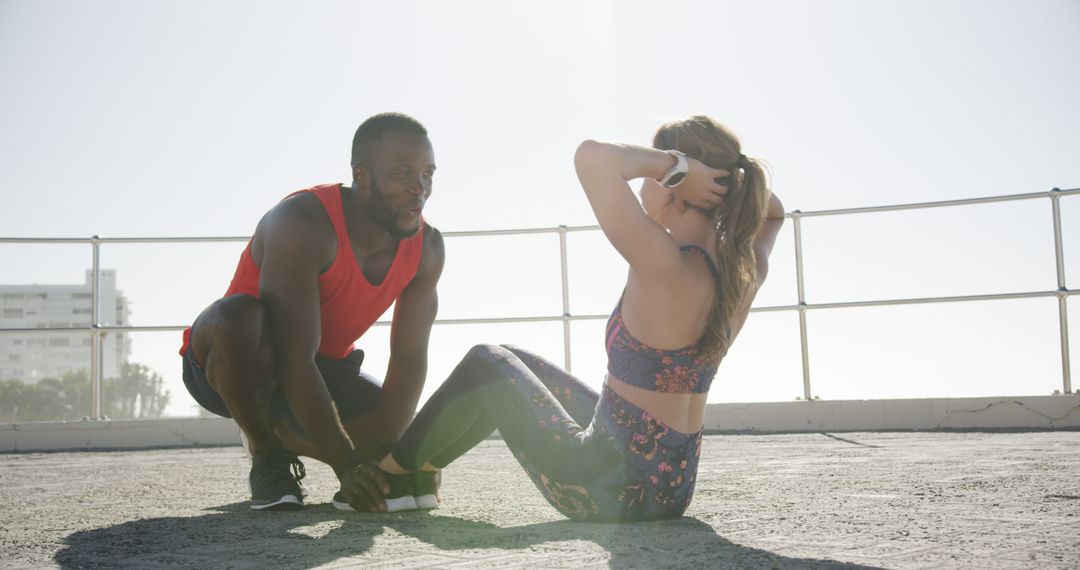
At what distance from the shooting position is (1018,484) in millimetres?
3029

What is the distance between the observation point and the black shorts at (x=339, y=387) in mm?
3463


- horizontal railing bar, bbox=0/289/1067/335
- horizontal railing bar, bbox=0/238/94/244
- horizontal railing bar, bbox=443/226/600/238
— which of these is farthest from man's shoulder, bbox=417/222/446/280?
horizontal railing bar, bbox=0/238/94/244

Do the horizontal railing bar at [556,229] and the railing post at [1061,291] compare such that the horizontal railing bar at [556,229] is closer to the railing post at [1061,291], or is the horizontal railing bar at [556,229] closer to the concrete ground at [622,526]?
the railing post at [1061,291]

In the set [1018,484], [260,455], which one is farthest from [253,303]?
[1018,484]

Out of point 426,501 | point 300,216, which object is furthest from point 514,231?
point 426,501

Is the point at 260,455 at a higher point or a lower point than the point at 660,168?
lower

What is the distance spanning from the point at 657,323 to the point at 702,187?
0.35 meters

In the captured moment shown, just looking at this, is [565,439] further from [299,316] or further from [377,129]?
[377,129]

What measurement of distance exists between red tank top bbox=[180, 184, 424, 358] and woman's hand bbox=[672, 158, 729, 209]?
1.18 meters

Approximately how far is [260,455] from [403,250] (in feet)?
2.59

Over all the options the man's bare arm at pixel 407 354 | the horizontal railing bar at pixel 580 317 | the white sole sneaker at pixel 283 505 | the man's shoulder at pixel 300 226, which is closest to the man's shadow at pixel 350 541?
the white sole sneaker at pixel 283 505

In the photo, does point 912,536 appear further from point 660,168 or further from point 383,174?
point 383,174

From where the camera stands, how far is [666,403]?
7.85 feet

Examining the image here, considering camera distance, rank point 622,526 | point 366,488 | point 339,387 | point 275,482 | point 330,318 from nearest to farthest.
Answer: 1. point 622,526
2. point 366,488
3. point 275,482
4. point 330,318
5. point 339,387
